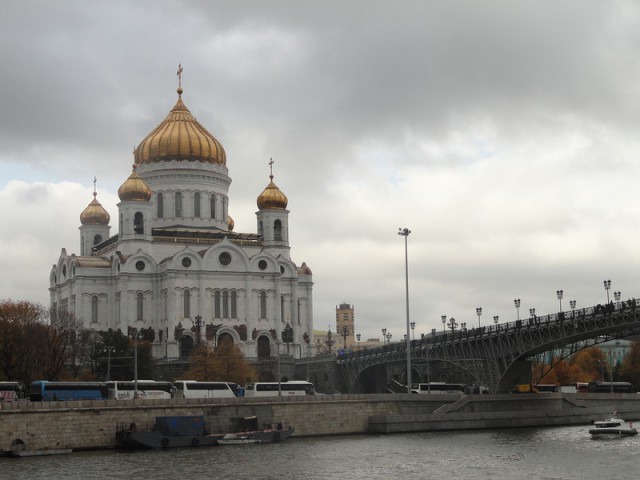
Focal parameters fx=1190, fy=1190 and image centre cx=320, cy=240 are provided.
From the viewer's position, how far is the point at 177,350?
10462 centimetres

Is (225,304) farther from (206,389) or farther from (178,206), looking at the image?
(206,389)

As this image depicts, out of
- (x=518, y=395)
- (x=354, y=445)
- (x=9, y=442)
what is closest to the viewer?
(x=9, y=442)

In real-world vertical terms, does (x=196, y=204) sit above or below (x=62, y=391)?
above

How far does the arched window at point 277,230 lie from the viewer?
11650 centimetres

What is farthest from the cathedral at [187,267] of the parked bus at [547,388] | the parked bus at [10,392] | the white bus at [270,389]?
the parked bus at [10,392]

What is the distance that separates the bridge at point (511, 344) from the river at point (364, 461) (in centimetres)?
1112

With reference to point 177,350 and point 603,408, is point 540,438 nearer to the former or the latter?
point 603,408

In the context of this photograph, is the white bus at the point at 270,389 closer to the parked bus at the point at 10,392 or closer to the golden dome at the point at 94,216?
the parked bus at the point at 10,392

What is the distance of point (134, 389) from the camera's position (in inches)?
2689

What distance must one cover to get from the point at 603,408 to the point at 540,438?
18.5 meters

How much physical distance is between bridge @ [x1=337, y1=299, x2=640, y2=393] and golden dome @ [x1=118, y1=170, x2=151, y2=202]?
85.6 feet

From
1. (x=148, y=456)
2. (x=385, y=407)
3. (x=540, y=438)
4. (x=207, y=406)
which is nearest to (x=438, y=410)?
(x=385, y=407)

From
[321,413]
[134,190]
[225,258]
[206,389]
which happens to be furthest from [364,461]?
[134,190]

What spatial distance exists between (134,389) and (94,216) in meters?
54.7
